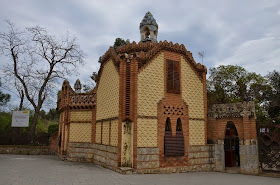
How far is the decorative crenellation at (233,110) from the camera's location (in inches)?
435

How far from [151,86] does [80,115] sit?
18.7 ft

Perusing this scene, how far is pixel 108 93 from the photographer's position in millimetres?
11961

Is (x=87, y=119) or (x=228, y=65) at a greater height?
(x=228, y=65)

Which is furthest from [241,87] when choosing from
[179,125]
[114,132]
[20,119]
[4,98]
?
[4,98]

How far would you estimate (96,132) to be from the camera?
1318 cm

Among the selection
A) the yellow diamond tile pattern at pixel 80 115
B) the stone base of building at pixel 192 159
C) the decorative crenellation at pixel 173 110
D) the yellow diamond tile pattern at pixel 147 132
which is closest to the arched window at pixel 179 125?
the decorative crenellation at pixel 173 110

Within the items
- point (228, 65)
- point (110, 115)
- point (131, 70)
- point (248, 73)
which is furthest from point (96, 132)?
point (248, 73)

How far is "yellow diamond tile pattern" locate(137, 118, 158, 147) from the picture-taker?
993 cm

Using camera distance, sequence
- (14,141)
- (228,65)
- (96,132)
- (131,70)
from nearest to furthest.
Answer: (131,70)
(96,132)
(14,141)
(228,65)

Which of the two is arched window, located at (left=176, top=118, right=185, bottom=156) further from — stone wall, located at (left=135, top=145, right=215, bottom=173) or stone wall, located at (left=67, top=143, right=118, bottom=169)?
stone wall, located at (left=67, top=143, right=118, bottom=169)

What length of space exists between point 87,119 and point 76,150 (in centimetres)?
Result: 197

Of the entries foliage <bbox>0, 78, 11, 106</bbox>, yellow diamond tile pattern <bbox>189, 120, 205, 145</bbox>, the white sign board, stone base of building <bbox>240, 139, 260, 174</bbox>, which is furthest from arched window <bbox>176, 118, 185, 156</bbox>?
foliage <bbox>0, 78, 11, 106</bbox>

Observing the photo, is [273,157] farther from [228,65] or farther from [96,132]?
[228,65]

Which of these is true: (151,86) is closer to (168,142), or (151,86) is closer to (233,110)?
(168,142)
